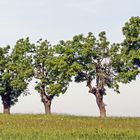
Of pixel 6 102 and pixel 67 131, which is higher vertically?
pixel 6 102

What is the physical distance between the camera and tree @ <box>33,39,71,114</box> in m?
72.0

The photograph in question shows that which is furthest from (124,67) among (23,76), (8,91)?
(8,91)

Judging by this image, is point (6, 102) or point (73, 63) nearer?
point (73, 63)

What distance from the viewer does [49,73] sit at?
7988 cm

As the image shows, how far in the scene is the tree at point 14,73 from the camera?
3162 inches

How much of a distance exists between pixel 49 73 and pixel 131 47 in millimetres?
19074

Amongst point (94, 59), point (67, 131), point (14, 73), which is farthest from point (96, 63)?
point (67, 131)

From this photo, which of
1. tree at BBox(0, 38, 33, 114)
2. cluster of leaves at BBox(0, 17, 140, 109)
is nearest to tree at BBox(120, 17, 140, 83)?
cluster of leaves at BBox(0, 17, 140, 109)

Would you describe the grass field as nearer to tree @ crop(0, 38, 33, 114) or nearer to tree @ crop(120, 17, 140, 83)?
tree @ crop(120, 17, 140, 83)

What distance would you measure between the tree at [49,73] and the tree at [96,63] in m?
1.84

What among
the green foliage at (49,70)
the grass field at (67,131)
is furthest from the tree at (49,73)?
the grass field at (67,131)

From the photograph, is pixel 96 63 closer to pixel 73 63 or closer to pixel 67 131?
pixel 73 63

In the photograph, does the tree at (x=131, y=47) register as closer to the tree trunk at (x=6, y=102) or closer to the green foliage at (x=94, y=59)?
the green foliage at (x=94, y=59)

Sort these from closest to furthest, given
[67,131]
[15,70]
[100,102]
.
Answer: [67,131], [100,102], [15,70]
